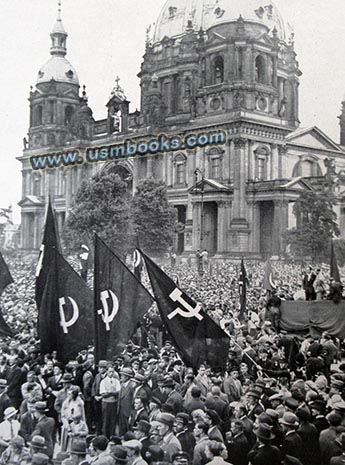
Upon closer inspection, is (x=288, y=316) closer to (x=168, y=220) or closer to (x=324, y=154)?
(x=168, y=220)

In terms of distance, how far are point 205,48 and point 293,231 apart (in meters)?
14.9

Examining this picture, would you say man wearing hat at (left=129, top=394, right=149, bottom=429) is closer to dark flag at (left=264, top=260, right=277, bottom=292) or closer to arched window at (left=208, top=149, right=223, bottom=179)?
dark flag at (left=264, top=260, right=277, bottom=292)

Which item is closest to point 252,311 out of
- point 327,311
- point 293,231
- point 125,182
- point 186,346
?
point 293,231

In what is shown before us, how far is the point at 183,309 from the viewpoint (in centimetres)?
752

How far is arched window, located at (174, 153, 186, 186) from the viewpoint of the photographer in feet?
63.7

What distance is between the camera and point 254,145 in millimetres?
25703

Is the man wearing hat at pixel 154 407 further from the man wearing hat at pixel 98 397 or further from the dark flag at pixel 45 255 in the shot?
the dark flag at pixel 45 255

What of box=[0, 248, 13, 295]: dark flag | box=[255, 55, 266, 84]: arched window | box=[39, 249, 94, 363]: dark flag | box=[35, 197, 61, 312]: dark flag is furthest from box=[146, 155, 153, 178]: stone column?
box=[39, 249, 94, 363]: dark flag

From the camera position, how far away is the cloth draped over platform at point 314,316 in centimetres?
1052

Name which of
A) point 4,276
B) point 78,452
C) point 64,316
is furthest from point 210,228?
point 78,452

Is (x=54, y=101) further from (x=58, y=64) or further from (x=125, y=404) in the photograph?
(x=125, y=404)

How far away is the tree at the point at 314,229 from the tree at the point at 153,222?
3.41m

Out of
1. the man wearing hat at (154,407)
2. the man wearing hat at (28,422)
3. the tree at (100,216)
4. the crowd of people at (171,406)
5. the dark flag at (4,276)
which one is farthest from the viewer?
the tree at (100,216)

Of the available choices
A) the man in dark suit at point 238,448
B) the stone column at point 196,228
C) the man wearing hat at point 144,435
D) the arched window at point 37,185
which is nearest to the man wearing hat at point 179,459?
the man wearing hat at point 144,435
